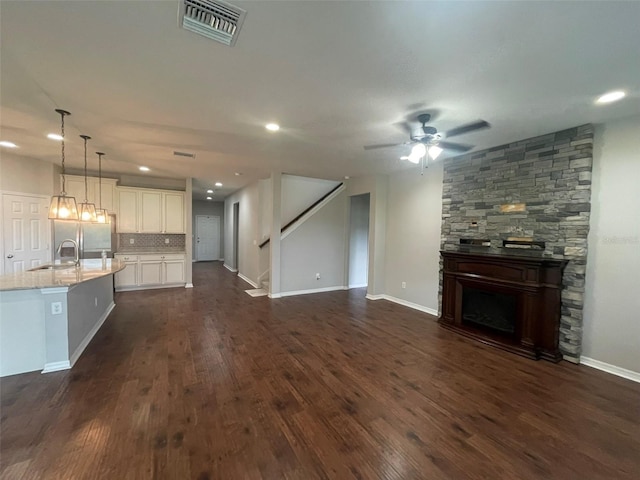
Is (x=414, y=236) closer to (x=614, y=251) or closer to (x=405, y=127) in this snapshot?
(x=405, y=127)

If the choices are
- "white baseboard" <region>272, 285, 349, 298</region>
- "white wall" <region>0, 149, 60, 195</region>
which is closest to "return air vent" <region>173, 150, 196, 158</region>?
"white wall" <region>0, 149, 60, 195</region>

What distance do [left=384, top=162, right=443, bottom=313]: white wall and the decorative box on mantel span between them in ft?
1.96

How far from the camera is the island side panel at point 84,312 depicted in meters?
2.98

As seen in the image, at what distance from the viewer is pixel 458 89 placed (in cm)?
235

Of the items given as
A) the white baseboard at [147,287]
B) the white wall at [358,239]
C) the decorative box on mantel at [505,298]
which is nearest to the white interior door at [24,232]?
the white baseboard at [147,287]

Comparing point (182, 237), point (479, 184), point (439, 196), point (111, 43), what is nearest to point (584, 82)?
point (479, 184)

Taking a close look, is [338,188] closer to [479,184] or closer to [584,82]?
[479,184]

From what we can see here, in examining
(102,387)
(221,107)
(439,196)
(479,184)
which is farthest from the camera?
(439,196)

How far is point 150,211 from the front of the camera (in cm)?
645

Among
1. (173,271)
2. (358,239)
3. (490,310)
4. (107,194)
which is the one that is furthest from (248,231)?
(490,310)

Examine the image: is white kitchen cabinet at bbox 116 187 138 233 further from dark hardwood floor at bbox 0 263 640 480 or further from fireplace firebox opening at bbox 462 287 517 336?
fireplace firebox opening at bbox 462 287 517 336

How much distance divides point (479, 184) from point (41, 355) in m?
5.87

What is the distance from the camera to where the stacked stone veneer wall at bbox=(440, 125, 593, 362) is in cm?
317

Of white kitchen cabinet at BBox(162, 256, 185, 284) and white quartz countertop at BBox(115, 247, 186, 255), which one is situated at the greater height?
white quartz countertop at BBox(115, 247, 186, 255)
